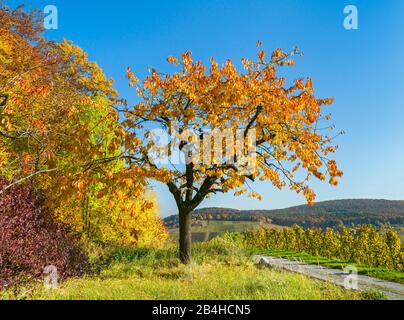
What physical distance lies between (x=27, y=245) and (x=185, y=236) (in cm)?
543

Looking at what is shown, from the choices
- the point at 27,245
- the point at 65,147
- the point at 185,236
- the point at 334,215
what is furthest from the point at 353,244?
the point at 334,215

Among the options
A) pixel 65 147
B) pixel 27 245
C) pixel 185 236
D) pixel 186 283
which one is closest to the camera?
pixel 186 283

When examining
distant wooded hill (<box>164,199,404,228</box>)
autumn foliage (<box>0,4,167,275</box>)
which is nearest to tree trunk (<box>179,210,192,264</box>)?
autumn foliage (<box>0,4,167,275</box>)

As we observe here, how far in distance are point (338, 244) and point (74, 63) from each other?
21594 mm

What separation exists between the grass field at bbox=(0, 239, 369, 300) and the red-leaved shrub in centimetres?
51

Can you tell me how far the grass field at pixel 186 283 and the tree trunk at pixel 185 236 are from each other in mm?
382

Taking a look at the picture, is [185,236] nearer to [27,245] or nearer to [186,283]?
[186,283]

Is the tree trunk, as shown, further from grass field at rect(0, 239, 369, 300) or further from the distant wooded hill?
the distant wooded hill

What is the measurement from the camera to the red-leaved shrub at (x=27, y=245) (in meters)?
10.0

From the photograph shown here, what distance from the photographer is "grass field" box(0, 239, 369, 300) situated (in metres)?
8.46

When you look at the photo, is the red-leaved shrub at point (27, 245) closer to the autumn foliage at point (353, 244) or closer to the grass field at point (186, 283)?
the grass field at point (186, 283)

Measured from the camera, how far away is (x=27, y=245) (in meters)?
10.7
